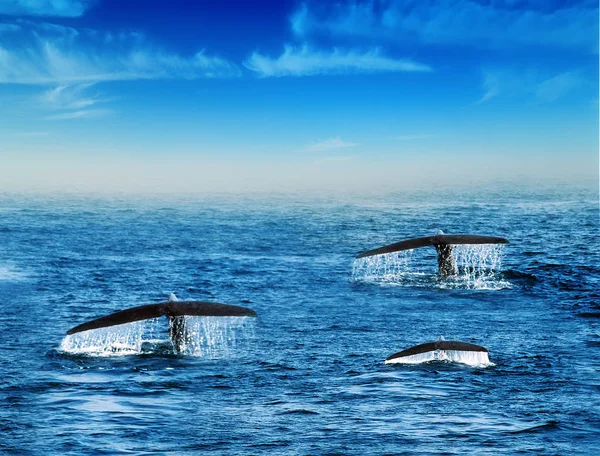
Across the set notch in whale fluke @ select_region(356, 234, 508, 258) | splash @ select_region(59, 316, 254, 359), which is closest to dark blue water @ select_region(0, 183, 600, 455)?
splash @ select_region(59, 316, 254, 359)

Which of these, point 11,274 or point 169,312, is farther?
point 11,274

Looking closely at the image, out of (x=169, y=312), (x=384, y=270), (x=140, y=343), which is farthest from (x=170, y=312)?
(x=384, y=270)

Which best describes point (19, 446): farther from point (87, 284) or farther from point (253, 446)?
point (87, 284)

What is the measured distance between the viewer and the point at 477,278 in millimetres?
39156

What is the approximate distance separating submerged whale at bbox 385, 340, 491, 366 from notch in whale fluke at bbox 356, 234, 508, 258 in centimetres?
1220

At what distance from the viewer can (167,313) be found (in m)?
23.6

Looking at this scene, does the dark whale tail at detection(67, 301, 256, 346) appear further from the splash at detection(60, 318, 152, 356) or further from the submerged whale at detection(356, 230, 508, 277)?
the submerged whale at detection(356, 230, 508, 277)

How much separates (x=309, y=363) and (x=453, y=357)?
385cm

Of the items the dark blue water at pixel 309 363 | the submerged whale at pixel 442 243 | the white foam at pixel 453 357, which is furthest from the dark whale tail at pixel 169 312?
the submerged whale at pixel 442 243

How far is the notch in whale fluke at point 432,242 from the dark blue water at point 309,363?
5.94ft

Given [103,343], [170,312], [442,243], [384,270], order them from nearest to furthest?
[170,312]
[103,343]
[442,243]
[384,270]

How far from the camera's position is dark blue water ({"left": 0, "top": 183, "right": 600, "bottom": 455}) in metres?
17.5

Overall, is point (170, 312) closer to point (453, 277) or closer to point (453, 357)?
point (453, 357)

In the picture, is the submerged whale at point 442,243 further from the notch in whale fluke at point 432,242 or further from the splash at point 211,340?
the splash at point 211,340
